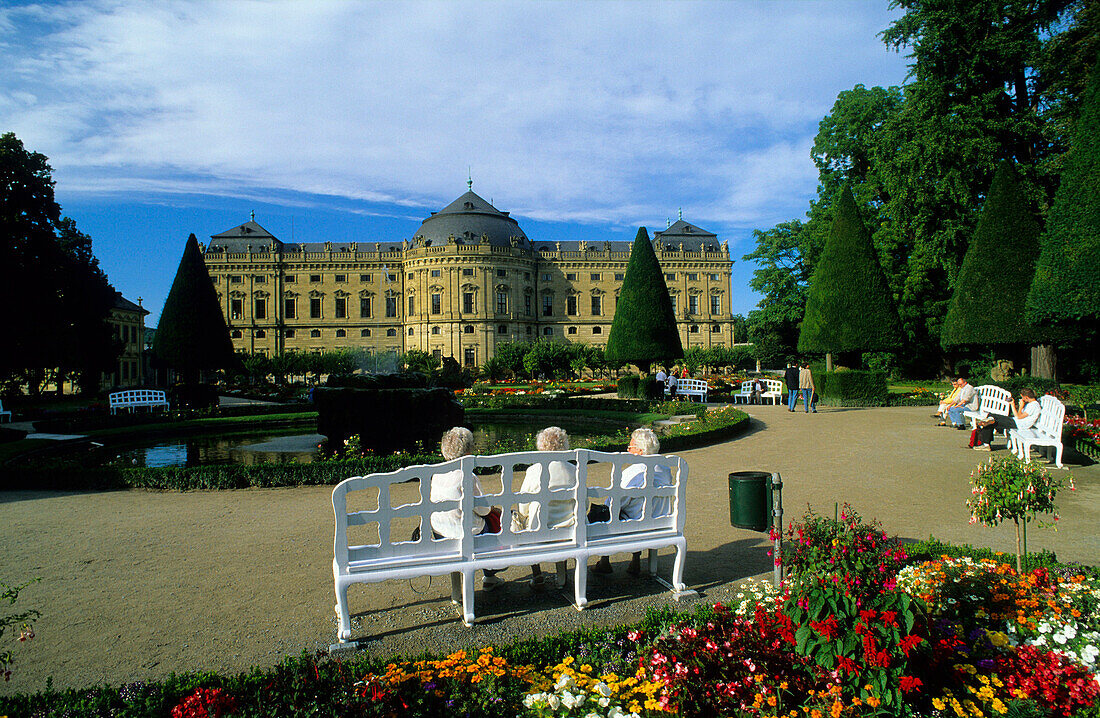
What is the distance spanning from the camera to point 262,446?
11133 mm

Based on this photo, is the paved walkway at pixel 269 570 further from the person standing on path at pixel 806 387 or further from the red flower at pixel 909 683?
the person standing on path at pixel 806 387

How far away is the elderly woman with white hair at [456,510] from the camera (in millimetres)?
3309

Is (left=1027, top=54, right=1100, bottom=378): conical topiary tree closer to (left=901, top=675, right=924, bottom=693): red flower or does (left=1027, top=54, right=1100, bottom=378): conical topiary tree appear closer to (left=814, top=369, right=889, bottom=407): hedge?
(left=814, top=369, right=889, bottom=407): hedge

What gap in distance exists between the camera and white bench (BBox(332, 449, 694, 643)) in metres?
2.96

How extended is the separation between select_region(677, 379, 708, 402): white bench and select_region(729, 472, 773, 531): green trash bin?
1514 cm

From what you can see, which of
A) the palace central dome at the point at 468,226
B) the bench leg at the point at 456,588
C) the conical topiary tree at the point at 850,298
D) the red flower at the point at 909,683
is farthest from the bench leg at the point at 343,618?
the palace central dome at the point at 468,226

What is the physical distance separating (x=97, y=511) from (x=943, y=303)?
24015 millimetres

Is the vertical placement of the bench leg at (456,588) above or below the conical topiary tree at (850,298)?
below

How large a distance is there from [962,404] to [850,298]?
686 cm

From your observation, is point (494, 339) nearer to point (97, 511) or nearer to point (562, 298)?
point (562, 298)

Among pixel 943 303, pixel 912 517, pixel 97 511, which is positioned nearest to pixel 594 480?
pixel 912 517

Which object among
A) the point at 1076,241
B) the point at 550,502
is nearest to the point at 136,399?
the point at 550,502

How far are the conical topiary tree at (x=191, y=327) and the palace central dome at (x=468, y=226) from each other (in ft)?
98.7

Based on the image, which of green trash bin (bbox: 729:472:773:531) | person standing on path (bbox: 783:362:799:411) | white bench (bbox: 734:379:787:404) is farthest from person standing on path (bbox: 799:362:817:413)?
green trash bin (bbox: 729:472:773:531)
